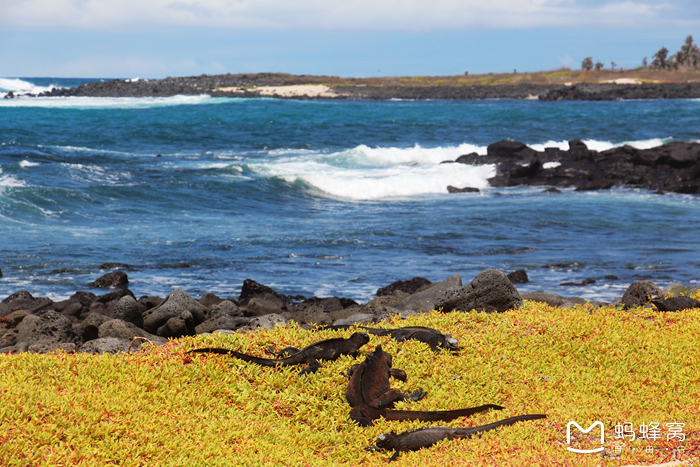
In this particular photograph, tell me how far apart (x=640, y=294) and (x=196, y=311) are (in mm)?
5856

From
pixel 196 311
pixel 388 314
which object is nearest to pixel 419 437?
pixel 388 314

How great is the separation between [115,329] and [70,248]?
8428 mm

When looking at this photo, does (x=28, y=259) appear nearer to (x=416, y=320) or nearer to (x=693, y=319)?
(x=416, y=320)

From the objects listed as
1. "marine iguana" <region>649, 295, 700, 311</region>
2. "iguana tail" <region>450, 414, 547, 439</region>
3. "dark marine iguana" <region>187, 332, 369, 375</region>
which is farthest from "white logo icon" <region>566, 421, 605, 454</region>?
"marine iguana" <region>649, 295, 700, 311</region>

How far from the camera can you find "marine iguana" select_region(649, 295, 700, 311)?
7.43 metres

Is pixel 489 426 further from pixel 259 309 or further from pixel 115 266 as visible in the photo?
pixel 115 266

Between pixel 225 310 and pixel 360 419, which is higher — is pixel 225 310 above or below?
below

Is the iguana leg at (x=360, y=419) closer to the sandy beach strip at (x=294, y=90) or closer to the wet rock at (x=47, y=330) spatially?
the wet rock at (x=47, y=330)

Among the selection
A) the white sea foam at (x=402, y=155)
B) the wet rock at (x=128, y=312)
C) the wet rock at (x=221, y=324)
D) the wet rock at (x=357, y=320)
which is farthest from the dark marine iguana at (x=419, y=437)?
the white sea foam at (x=402, y=155)

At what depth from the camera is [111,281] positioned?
468 inches

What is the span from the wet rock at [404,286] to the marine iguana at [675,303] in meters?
4.33

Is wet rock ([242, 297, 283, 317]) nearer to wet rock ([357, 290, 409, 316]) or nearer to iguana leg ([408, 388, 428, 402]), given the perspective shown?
wet rock ([357, 290, 409, 316])

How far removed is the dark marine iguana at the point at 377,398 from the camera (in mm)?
4660

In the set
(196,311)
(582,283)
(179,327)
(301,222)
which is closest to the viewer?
(179,327)
